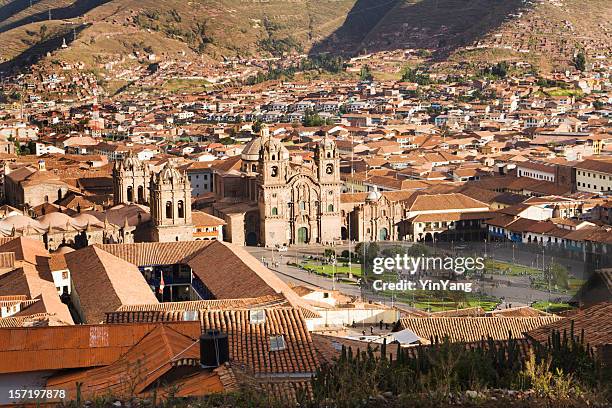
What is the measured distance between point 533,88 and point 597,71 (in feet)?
44.5

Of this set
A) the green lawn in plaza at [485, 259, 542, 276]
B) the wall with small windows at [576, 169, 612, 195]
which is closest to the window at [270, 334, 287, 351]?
the green lawn in plaza at [485, 259, 542, 276]

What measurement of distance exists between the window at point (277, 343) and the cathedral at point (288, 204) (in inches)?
1162

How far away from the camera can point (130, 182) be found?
155 feet

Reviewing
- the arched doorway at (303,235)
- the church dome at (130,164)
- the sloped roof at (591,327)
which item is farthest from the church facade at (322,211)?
the sloped roof at (591,327)

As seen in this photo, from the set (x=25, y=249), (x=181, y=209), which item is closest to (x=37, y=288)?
(x=25, y=249)

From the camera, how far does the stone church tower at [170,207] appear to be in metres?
38.8

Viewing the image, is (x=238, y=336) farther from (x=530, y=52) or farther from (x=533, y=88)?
(x=530, y=52)

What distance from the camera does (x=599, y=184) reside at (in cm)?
5347

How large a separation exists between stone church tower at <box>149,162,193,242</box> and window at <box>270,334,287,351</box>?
22826 millimetres

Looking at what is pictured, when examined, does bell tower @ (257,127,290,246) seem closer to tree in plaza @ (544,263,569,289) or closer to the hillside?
tree in plaza @ (544,263,569,289)

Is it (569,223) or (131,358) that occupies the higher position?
(131,358)

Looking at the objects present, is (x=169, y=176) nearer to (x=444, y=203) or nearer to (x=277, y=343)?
(x=444, y=203)

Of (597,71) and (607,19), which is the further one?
(607,19)

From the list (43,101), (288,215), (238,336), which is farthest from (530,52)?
(238,336)
